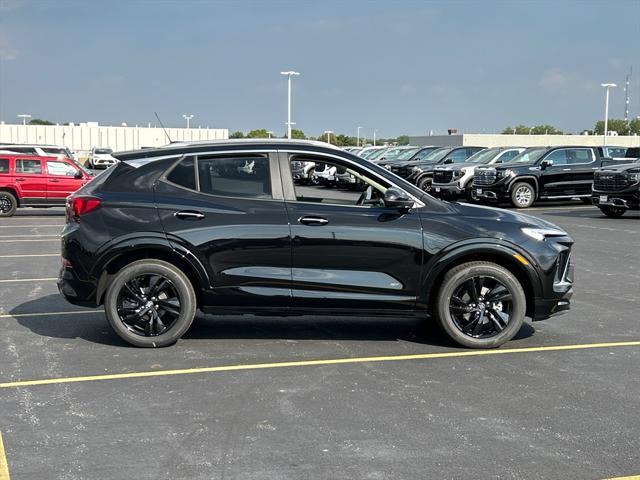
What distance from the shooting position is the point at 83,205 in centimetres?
640

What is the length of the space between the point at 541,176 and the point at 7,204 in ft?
52.0

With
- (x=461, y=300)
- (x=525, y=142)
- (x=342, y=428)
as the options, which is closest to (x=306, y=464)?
(x=342, y=428)

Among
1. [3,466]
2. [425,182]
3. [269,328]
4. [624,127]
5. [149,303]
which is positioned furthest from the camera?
[624,127]

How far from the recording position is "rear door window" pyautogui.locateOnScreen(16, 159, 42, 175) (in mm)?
20177

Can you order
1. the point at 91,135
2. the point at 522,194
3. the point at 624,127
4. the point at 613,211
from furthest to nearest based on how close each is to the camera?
the point at 624,127 < the point at 91,135 < the point at 522,194 < the point at 613,211

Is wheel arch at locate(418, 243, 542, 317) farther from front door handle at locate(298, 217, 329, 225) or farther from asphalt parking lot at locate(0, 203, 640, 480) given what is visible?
front door handle at locate(298, 217, 329, 225)

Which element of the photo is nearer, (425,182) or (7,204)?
(7,204)

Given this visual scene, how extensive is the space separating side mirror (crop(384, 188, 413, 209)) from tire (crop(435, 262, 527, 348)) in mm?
715

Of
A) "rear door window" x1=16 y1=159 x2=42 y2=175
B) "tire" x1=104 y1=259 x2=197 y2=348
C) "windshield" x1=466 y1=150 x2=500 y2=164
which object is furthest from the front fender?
"windshield" x1=466 y1=150 x2=500 y2=164

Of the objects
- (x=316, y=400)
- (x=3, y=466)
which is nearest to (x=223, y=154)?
(x=316, y=400)

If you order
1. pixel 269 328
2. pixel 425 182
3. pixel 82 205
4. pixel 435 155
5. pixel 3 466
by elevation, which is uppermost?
pixel 435 155

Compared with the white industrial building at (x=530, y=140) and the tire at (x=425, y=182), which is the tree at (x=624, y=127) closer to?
the white industrial building at (x=530, y=140)

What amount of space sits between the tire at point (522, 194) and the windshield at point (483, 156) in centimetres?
312

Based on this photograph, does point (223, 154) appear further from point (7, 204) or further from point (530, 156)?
point (530, 156)
